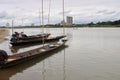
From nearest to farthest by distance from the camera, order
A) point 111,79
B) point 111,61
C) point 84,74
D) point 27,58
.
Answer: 1. point 111,79
2. point 84,74
3. point 27,58
4. point 111,61

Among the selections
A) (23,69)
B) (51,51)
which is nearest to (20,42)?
(51,51)

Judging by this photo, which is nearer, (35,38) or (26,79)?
(26,79)

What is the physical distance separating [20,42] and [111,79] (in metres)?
19.7

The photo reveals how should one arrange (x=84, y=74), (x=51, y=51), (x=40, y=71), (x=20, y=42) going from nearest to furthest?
(x=84, y=74)
(x=40, y=71)
(x=51, y=51)
(x=20, y=42)

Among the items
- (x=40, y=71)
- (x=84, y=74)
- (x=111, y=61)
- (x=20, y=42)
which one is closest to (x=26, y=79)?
(x=40, y=71)

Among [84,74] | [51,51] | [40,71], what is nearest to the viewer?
[84,74]

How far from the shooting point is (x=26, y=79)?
503 inches

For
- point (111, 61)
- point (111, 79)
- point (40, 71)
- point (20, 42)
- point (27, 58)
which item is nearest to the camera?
point (111, 79)

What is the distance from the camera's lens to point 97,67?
1567 cm

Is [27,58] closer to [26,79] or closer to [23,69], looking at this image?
[23,69]

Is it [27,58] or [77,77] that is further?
[27,58]

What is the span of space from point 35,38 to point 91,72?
2151cm

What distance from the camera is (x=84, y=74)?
13.7 meters

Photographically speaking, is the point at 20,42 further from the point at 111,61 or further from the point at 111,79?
the point at 111,79
